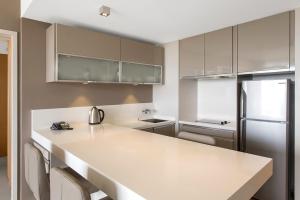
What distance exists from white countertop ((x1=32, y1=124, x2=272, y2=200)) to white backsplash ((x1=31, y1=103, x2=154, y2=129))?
820mm

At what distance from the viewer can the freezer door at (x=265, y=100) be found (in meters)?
2.07

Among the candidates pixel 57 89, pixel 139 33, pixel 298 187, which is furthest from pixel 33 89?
pixel 298 187

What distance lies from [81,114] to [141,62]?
1129 mm

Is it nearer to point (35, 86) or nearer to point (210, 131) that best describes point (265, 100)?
point (210, 131)

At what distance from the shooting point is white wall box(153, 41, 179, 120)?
316cm

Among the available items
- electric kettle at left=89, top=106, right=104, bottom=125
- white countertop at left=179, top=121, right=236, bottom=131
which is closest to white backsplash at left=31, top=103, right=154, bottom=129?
electric kettle at left=89, top=106, right=104, bottom=125

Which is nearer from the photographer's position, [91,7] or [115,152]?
[115,152]

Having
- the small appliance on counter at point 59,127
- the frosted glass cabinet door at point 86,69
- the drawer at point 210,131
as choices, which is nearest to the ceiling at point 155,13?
the frosted glass cabinet door at point 86,69

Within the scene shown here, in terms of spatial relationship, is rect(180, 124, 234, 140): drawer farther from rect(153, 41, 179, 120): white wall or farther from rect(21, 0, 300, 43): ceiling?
rect(21, 0, 300, 43): ceiling

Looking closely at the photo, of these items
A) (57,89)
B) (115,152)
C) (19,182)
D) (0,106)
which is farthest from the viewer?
(0,106)

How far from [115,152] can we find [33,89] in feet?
4.99

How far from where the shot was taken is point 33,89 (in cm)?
229

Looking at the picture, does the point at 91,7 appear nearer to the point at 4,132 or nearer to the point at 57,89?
the point at 57,89

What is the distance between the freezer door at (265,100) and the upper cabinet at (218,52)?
0.37 meters
